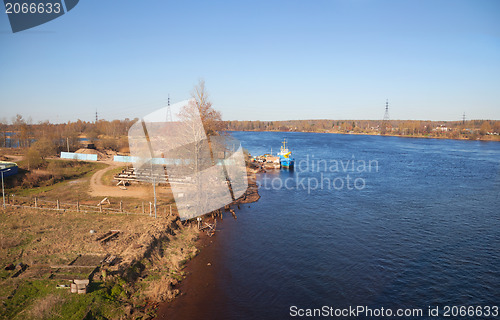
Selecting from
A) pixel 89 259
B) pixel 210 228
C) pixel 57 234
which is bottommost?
pixel 210 228

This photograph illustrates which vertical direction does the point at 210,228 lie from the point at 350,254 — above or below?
above

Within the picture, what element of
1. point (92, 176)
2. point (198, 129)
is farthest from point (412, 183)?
point (92, 176)

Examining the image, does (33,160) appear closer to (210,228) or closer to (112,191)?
(112,191)

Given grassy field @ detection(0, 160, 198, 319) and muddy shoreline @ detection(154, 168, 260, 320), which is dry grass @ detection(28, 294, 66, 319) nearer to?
grassy field @ detection(0, 160, 198, 319)

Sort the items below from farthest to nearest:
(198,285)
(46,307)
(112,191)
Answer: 1. (112,191)
2. (198,285)
3. (46,307)

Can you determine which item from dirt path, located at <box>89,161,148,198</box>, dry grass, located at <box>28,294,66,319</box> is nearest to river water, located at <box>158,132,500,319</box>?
dry grass, located at <box>28,294,66,319</box>

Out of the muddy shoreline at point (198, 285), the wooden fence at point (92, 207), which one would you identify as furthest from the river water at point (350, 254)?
the wooden fence at point (92, 207)

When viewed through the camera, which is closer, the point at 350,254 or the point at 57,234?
the point at 57,234

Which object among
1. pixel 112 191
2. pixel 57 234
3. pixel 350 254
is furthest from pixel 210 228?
pixel 112 191

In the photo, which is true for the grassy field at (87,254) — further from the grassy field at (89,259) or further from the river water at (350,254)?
the river water at (350,254)
